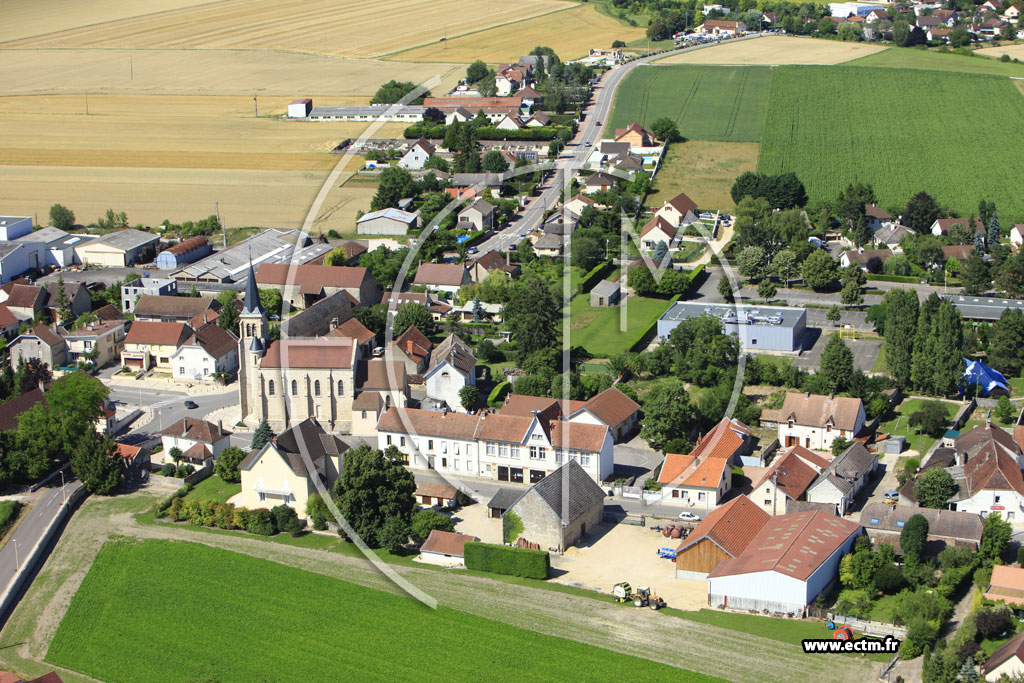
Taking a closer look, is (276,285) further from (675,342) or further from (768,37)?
(768,37)

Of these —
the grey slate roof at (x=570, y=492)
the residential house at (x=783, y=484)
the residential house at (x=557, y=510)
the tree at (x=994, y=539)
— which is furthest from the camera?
the residential house at (x=783, y=484)

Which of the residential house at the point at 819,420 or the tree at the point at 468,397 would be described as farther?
the tree at the point at 468,397

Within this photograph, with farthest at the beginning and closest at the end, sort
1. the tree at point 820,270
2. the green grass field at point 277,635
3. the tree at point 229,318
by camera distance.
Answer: the tree at point 820,270 → the tree at point 229,318 → the green grass field at point 277,635

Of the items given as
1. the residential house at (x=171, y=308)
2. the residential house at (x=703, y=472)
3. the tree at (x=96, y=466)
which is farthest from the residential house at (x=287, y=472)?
the residential house at (x=171, y=308)

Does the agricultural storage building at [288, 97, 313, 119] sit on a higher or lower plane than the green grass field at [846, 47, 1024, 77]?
lower

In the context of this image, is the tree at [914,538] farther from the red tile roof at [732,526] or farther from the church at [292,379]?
the church at [292,379]

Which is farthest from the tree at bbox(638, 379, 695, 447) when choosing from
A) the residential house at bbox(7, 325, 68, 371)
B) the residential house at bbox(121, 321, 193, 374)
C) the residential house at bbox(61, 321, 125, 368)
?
the residential house at bbox(7, 325, 68, 371)

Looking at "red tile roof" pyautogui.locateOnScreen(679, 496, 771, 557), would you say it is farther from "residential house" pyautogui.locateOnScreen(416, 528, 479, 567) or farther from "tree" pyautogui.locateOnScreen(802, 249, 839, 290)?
"tree" pyautogui.locateOnScreen(802, 249, 839, 290)
